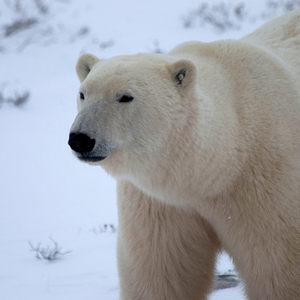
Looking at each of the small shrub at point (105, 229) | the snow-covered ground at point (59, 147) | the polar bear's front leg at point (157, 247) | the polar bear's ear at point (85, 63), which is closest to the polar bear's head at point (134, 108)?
the polar bear's ear at point (85, 63)

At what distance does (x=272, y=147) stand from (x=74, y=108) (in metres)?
5.75

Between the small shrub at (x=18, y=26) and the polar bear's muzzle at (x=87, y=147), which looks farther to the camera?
the small shrub at (x=18, y=26)

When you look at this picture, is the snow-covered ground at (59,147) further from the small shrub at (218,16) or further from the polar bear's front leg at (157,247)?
the polar bear's front leg at (157,247)

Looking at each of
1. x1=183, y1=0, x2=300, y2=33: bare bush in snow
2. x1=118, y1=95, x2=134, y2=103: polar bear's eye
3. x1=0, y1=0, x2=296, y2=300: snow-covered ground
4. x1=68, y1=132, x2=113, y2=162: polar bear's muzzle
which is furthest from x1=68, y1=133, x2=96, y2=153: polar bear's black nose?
x1=183, y1=0, x2=300, y2=33: bare bush in snow

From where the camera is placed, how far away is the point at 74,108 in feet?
28.2

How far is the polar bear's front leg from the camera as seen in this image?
3.25 metres

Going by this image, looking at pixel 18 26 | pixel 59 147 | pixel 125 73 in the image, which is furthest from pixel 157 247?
pixel 18 26

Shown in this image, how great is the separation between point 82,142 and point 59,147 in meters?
4.86

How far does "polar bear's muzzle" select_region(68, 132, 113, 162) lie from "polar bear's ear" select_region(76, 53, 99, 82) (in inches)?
25.2

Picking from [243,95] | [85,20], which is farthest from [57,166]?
[85,20]

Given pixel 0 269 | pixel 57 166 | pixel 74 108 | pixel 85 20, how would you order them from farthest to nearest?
pixel 85 20, pixel 74 108, pixel 57 166, pixel 0 269

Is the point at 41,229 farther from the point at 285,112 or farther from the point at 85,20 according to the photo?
the point at 85,20

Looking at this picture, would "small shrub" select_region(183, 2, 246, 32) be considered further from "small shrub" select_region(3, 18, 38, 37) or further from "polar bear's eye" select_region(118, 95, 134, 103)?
"polar bear's eye" select_region(118, 95, 134, 103)

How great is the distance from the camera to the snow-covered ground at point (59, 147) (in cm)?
453
